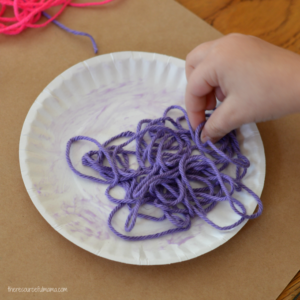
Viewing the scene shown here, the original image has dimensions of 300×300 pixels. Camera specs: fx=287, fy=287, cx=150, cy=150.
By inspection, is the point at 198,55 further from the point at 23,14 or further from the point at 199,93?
the point at 23,14

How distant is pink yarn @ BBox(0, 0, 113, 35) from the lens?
71cm

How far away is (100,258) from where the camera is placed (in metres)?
0.54

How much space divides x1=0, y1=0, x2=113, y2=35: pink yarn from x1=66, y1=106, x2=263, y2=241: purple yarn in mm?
342

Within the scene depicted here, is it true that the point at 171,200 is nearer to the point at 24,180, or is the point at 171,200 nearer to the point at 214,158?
the point at 214,158

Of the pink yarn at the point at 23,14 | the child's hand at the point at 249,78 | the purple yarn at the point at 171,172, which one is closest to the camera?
the child's hand at the point at 249,78

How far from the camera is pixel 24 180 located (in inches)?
21.3

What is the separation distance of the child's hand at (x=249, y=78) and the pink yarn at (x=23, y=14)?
0.46 meters

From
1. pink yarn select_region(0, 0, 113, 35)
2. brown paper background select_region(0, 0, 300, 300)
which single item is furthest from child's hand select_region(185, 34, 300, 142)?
pink yarn select_region(0, 0, 113, 35)

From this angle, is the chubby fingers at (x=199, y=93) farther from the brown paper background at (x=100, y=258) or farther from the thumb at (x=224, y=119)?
the brown paper background at (x=100, y=258)

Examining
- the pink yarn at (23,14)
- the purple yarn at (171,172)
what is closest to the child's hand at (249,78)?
the purple yarn at (171,172)

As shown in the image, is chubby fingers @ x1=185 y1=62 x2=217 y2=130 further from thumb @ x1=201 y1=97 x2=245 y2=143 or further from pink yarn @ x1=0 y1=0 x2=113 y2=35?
pink yarn @ x1=0 y1=0 x2=113 y2=35

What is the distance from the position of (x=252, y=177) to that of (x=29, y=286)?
474mm

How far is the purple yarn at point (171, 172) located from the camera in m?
0.55

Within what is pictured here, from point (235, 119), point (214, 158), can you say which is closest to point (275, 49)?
point (235, 119)
